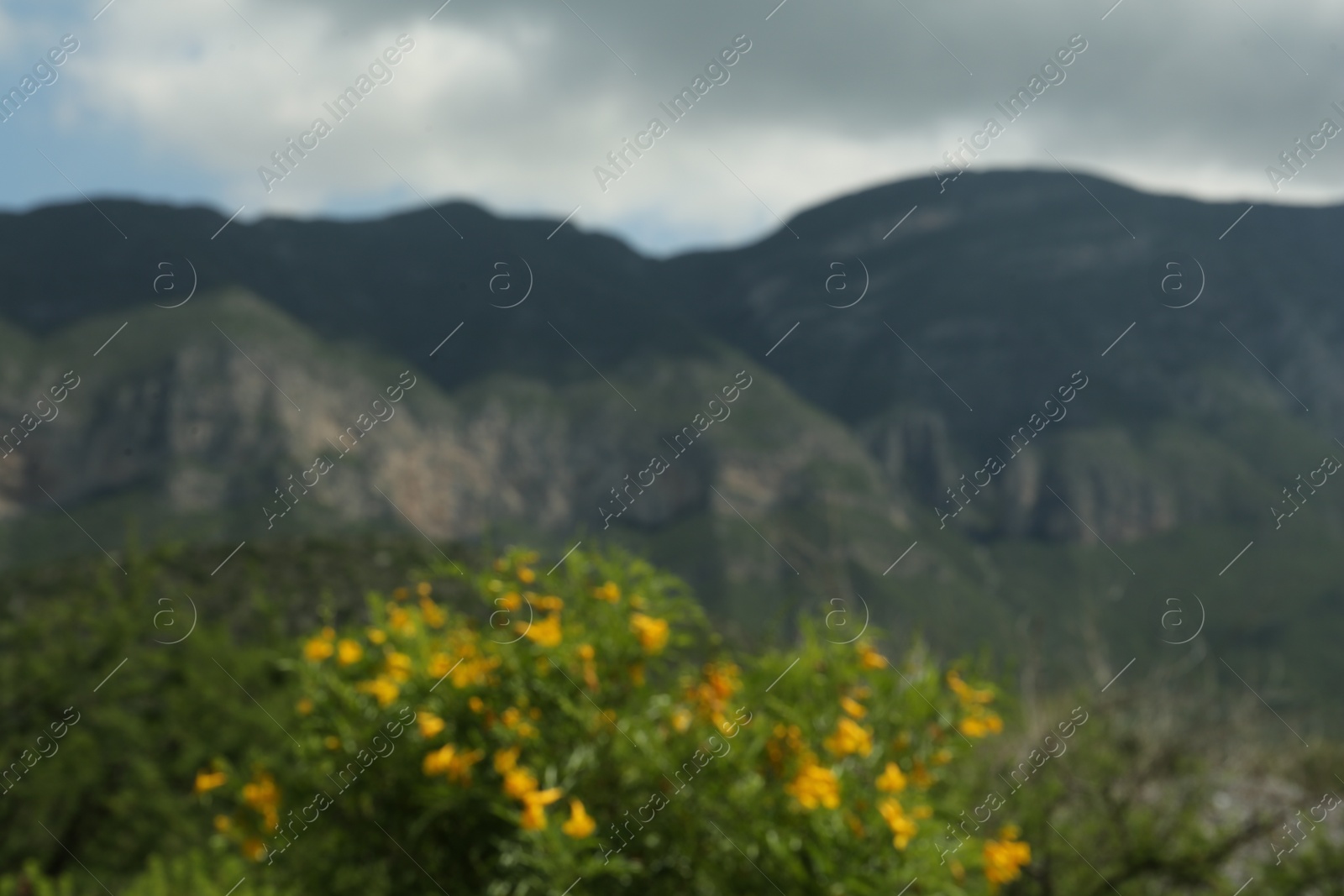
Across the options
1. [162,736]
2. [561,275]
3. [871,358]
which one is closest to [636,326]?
[561,275]

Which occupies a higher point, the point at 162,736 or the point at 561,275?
the point at 162,736

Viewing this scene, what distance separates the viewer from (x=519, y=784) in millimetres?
2850

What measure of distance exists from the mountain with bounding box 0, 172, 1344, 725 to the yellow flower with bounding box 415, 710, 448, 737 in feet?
340

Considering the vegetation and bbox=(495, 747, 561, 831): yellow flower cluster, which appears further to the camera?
the vegetation

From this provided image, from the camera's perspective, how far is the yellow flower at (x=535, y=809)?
109 inches

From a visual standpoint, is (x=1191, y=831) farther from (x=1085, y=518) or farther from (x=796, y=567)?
(x=1085, y=518)

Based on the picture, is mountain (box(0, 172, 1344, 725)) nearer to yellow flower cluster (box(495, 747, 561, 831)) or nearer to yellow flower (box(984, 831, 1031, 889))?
yellow flower (box(984, 831, 1031, 889))

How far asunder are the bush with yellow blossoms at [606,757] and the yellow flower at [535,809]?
0.01 m

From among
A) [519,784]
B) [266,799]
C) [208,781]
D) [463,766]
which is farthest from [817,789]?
[208,781]

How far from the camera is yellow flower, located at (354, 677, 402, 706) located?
129 inches

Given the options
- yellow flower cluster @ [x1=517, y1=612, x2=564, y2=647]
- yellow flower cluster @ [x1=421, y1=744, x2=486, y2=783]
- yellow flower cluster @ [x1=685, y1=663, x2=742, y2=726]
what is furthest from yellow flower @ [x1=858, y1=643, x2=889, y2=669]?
yellow flower cluster @ [x1=421, y1=744, x2=486, y2=783]

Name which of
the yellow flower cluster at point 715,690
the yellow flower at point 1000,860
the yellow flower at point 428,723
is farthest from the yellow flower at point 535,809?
the yellow flower at point 1000,860

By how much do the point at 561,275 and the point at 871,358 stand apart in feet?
186

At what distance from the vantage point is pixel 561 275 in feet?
558
